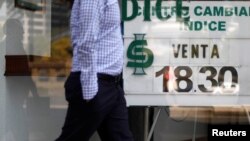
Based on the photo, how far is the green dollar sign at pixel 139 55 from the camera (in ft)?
13.4

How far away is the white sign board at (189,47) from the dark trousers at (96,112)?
873mm

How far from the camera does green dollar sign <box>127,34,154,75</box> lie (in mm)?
4082

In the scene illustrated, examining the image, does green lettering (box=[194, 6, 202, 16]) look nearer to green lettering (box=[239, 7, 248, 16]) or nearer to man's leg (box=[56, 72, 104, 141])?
green lettering (box=[239, 7, 248, 16])

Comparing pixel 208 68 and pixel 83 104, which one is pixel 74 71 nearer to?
pixel 83 104

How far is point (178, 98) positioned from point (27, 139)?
118 centimetres

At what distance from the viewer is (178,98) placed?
13.5 ft

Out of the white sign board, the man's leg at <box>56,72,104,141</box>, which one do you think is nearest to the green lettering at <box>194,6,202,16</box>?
the white sign board

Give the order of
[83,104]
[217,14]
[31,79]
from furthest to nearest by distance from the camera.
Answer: [31,79] → [217,14] → [83,104]

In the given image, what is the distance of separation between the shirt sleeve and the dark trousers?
67mm

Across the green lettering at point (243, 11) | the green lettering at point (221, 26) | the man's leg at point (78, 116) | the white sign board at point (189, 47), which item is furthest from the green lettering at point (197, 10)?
the man's leg at point (78, 116)

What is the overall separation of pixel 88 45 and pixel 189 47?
120 cm

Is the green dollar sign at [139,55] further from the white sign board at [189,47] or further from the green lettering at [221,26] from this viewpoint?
the green lettering at [221,26]

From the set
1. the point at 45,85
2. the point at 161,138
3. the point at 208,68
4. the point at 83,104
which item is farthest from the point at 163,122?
the point at 83,104

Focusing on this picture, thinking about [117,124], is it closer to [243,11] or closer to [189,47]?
[189,47]
